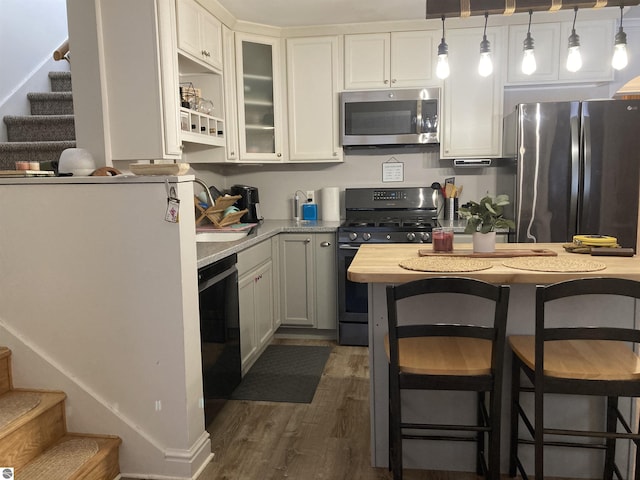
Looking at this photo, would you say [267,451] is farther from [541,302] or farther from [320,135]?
[320,135]

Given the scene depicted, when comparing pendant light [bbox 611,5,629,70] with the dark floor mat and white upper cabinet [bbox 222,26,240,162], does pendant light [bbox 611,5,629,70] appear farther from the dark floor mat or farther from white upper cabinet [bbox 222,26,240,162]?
white upper cabinet [bbox 222,26,240,162]

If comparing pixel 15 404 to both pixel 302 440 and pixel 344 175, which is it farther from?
pixel 344 175

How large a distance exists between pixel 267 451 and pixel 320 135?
2565 mm

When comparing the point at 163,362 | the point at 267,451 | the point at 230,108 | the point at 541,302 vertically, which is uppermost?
the point at 230,108

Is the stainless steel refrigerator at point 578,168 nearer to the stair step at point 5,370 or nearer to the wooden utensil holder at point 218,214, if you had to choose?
the wooden utensil holder at point 218,214

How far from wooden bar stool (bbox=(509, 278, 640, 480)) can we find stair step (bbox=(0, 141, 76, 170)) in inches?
111

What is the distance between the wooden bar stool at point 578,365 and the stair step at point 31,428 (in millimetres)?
1962

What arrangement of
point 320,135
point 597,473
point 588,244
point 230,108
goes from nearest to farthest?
1. point 597,473
2. point 588,244
3. point 230,108
4. point 320,135

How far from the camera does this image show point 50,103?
385cm

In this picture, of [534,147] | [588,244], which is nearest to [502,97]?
[534,147]

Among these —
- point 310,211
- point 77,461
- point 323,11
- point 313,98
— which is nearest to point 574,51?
point 323,11

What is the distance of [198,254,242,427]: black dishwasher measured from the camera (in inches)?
102

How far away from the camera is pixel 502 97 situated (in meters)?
4.05

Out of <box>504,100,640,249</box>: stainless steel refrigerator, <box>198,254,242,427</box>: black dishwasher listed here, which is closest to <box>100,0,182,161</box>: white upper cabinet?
<box>198,254,242,427</box>: black dishwasher
